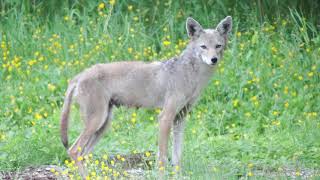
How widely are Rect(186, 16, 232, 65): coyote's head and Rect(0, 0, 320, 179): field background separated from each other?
976 millimetres

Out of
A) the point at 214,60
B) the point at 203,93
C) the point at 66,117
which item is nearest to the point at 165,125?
the point at 214,60

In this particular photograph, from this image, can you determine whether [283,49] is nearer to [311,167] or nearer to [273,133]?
[273,133]

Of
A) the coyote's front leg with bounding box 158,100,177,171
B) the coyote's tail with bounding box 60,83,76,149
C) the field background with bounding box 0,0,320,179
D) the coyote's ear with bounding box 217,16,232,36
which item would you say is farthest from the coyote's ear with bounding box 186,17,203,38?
the coyote's tail with bounding box 60,83,76,149

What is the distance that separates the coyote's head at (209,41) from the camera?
8.52 metres

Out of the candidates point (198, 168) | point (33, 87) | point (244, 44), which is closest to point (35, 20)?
point (33, 87)

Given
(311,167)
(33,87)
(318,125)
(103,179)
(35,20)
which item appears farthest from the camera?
(35,20)

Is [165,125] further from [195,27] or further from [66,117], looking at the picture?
[195,27]

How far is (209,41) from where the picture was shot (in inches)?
340

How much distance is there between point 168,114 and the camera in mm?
8367

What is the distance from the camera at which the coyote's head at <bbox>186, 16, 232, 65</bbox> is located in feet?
28.0

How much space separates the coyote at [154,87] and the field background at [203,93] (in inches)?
11.7

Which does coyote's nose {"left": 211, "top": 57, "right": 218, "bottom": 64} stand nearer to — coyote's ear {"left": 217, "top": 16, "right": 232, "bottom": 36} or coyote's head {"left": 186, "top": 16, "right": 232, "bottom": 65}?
coyote's head {"left": 186, "top": 16, "right": 232, "bottom": 65}

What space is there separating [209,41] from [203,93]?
1731mm

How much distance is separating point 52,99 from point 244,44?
294 cm
